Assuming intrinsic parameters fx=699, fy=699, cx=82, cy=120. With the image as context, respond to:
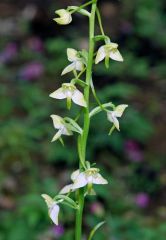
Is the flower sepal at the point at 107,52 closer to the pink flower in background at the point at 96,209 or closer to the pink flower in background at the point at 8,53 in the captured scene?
the pink flower in background at the point at 96,209

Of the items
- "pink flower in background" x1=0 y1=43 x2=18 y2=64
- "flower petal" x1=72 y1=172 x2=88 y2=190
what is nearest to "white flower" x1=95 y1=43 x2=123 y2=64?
"flower petal" x1=72 y1=172 x2=88 y2=190

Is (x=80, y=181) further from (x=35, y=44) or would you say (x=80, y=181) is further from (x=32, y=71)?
(x=35, y=44)

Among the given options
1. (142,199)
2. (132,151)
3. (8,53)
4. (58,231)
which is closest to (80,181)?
(58,231)

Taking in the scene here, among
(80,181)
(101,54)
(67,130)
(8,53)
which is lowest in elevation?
(80,181)

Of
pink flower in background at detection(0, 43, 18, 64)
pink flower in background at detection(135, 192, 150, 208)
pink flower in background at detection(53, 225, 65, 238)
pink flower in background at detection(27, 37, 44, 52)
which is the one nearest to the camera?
pink flower in background at detection(53, 225, 65, 238)

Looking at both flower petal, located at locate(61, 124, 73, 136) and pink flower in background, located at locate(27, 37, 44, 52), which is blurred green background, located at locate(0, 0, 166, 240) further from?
flower petal, located at locate(61, 124, 73, 136)

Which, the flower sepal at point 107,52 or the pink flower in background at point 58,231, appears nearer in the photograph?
the flower sepal at point 107,52

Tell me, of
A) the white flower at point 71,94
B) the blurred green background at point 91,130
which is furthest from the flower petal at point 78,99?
the blurred green background at point 91,130
